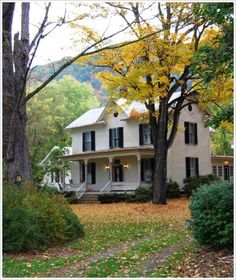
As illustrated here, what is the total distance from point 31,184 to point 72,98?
37.4 m

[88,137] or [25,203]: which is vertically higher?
[88,137]

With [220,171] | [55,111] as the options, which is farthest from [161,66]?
[55,111]

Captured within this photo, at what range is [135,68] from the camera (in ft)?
59.9

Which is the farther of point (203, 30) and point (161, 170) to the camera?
point (161, 170)

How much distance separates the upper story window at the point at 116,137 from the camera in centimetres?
2745

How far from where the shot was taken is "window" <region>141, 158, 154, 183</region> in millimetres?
26175

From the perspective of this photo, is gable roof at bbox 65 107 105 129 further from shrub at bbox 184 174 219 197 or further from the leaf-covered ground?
the leaf-covered ground

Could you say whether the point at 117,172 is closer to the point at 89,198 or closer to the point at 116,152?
the point at 116,152

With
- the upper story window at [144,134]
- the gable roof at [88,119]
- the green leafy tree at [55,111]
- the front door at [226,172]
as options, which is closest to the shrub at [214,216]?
the upper story window at [144,134]

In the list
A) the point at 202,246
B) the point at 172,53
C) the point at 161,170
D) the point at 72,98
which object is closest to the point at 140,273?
the point at 202,246

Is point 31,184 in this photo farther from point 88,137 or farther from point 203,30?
point 88,137

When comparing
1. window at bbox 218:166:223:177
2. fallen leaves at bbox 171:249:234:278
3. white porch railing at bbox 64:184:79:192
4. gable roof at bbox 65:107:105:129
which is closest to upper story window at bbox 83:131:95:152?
gable roof at bbox 65:107:105:129

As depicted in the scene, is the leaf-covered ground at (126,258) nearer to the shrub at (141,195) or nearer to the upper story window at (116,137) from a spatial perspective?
the shrub at (141,195)

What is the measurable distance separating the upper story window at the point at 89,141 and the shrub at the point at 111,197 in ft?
17.6
